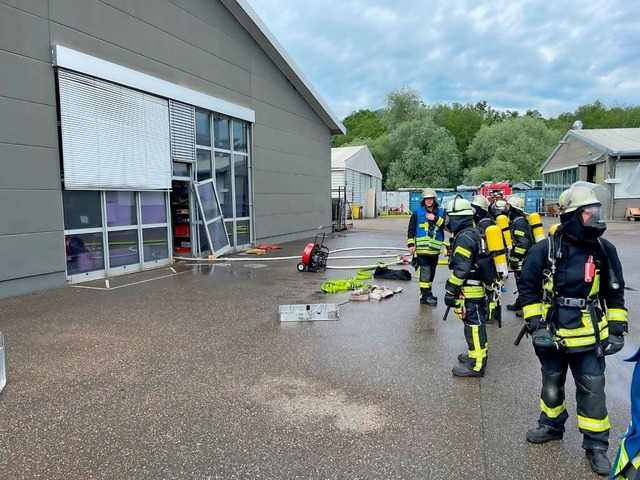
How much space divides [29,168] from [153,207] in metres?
3.16

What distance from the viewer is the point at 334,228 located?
2303cm

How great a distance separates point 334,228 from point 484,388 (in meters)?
19.0

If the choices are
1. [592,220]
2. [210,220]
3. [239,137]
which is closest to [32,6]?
[210,220]

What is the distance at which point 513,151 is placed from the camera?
48125mm

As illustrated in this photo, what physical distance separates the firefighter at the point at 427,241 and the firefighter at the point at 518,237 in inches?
42.0

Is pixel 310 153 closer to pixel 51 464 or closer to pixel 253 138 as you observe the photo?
pixel 253 138

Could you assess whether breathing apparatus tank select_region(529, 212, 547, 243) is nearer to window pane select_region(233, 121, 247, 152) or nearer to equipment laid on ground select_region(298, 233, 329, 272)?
equipment laid on ground select_region(298, 233, 329, 272)

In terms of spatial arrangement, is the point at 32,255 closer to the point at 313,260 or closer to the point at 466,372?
the point at 313,260

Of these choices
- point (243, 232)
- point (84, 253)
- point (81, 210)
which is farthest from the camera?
point (243, 232)

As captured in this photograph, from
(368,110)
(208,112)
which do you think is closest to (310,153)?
(208,112)

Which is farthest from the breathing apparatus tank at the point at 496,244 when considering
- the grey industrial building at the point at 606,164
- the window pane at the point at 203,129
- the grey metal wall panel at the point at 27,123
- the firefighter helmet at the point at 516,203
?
the grey industrial building at the point at 606,164

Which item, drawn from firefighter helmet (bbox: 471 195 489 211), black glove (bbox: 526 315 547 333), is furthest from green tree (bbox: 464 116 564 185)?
black glove (bbox: 526 315 547 333)

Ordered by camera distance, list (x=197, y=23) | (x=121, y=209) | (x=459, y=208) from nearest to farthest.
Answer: (x=459, y=208), (x=121, y=209), (x=197, y=23)

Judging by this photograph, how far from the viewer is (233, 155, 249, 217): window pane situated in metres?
14.3
